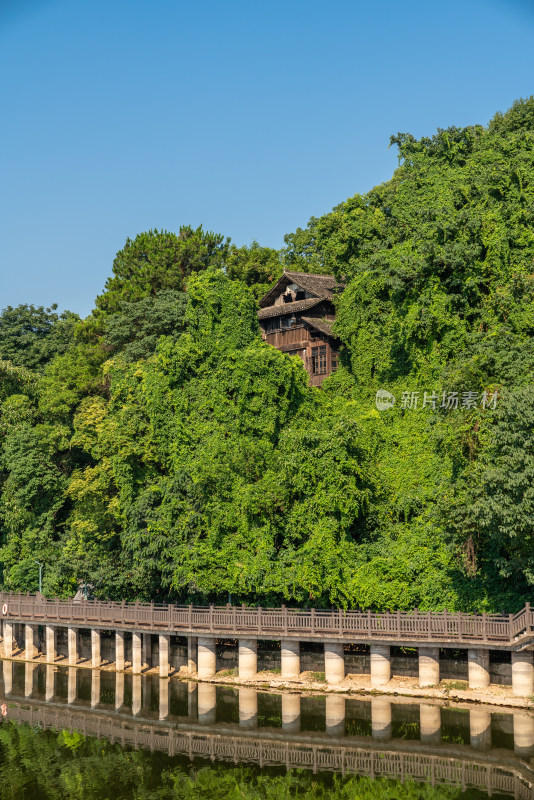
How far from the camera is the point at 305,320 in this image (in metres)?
64.9

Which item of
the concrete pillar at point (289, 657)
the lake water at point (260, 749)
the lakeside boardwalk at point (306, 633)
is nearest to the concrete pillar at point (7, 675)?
the lakeside boardwalk at point (306, 633)

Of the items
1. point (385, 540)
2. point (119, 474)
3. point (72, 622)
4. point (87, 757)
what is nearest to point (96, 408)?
point (119, 474)

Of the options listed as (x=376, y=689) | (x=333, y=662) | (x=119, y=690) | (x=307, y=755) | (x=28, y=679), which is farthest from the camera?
(x=28, y=679)

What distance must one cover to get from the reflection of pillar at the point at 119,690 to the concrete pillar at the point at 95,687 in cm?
92

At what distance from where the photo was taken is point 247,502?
44.4 metres

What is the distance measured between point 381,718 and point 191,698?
9853 mm

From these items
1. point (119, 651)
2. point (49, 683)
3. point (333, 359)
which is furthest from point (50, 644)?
point (333, 359)

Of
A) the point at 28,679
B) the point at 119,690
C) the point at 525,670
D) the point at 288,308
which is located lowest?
the point at 28,679

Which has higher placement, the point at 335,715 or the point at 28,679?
the point at 335,715

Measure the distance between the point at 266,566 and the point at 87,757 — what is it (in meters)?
12.7

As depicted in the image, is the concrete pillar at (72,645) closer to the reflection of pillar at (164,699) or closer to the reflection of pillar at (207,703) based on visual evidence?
the reflection of pillar at (164,699)

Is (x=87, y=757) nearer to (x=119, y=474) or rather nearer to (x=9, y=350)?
(x=119, y=474)

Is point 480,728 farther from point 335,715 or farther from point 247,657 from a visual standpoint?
point 247,657

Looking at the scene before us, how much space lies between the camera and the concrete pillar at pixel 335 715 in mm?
34938
